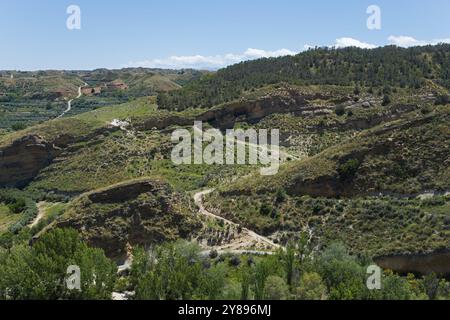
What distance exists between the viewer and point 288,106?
4129 inches

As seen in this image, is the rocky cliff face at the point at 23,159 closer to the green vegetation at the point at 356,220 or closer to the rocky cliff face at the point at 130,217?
the rocky cliff face at the point at 130,217

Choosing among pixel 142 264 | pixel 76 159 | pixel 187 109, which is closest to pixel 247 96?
pixel 187 109

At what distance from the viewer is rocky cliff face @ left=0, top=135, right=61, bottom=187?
311ft

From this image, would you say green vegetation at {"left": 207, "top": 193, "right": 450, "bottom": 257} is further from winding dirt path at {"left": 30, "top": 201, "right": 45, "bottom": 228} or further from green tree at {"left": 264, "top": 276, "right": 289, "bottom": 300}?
winding dirt path at {"left": 30, "top": 201, "right": 45, "bottom": 228}

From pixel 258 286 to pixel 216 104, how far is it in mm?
78778

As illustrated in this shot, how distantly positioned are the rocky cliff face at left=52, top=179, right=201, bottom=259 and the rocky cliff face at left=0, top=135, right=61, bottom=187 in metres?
46.0

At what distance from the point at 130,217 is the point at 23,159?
53708 mm

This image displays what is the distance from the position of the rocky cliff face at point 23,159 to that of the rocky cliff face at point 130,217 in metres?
46.0

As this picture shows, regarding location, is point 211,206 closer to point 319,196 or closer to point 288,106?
point 319,196

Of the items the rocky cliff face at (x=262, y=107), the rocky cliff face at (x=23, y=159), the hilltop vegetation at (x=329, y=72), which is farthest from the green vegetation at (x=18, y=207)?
the rocky cliff face at (x=262, y=107)

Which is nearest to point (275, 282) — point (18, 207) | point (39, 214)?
point (39, 214)

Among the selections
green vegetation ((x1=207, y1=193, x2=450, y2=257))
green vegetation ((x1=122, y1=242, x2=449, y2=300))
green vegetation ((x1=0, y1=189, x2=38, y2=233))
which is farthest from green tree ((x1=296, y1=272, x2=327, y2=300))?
green vegetation ((x1=0, y1=189, x2=38, y2=233))

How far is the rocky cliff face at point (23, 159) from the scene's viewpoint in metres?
94.9

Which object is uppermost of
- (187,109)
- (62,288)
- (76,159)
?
(187,109)
